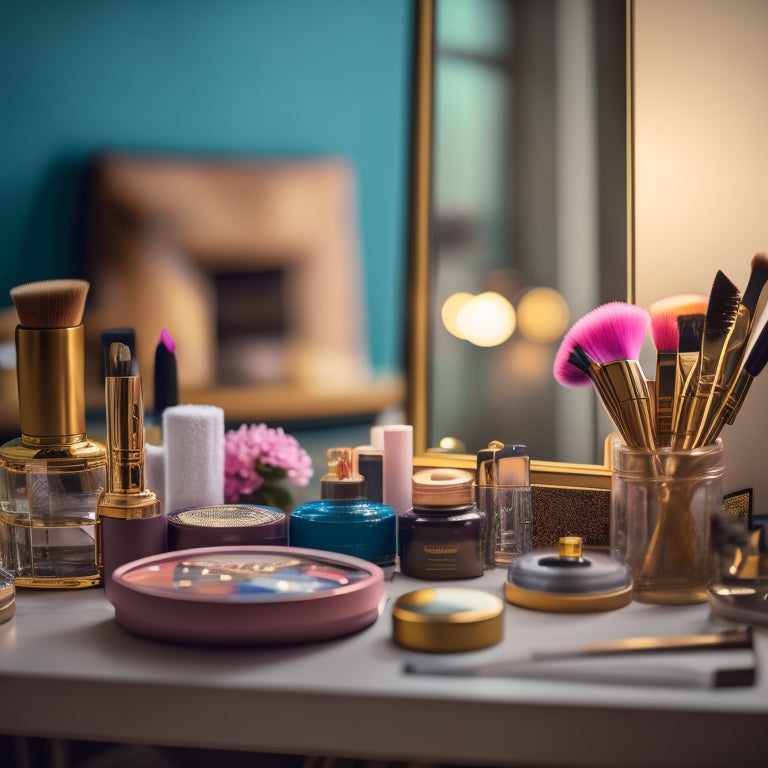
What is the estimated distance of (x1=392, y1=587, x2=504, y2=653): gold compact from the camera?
571mm

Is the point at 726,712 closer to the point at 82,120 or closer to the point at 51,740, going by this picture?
the point at 51,740

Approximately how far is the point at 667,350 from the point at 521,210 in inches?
8.7

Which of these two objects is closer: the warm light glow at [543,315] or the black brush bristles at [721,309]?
the black brush bristles at [721,309]

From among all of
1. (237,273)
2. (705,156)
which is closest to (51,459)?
(237,273)

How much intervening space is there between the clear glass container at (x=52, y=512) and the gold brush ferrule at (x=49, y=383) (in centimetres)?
1

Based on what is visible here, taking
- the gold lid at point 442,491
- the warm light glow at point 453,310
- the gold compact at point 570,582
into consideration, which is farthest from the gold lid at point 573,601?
the warm light glow at point 453,310

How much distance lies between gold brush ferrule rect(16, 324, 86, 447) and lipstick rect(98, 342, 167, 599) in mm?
48

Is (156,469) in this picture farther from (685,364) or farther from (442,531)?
(685,364)

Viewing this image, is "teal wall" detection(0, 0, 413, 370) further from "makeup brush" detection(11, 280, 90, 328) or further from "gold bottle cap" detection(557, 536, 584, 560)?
"gold bottle cap" detection(557, 536, 584, 560)

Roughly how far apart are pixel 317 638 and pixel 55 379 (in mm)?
300

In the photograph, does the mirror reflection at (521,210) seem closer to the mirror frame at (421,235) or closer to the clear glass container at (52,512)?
the mirror frame at (421,235)

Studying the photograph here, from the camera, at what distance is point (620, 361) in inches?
27.0

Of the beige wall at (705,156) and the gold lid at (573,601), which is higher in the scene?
the beige wall at (705,156)

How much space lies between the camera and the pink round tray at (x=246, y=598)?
581 millimetres
